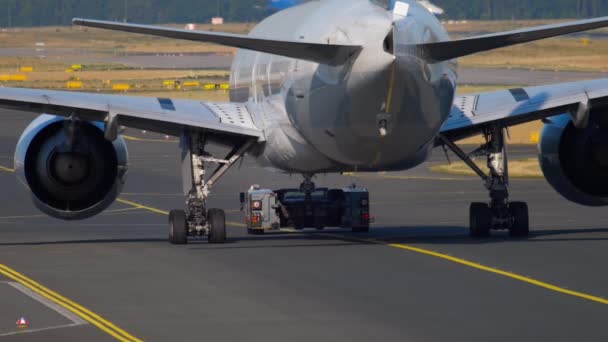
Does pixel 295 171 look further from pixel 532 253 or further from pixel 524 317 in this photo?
pixel 524 317

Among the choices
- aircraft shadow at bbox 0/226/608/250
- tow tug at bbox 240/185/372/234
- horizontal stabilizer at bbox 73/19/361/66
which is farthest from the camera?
tow tug at bbox 240/185/372/234

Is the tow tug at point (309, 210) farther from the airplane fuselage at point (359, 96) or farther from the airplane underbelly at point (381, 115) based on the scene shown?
the airplane underbelly at point (381, 115)

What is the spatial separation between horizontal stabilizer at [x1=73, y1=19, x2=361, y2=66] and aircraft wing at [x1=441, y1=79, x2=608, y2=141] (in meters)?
6.55

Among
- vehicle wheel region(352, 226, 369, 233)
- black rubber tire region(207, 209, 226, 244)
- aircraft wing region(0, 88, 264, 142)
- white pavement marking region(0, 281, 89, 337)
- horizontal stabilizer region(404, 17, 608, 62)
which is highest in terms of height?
horizontal stabilizer region(404, 17, 608, 62)

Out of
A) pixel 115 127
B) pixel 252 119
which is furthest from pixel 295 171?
pixel 115 127

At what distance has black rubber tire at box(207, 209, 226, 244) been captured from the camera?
35469mm

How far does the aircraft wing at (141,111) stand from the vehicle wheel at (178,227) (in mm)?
2161

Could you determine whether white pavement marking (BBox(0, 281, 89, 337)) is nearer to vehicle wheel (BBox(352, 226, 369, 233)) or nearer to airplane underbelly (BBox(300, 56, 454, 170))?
airplane underbelly (BBox(300, 56, 454, 170))

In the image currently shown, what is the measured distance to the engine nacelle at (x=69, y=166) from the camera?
36.4 m

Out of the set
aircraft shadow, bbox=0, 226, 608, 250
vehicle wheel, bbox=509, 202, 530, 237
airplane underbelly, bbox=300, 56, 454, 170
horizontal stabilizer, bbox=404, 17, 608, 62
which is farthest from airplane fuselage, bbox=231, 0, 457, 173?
vehicle wheel, bbox=509, 202, 530, 237

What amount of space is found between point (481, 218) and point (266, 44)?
27.5 feet

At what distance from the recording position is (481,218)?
120 feet

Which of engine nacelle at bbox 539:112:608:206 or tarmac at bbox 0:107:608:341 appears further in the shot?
engine nacelle at bbox 539:112:608:206

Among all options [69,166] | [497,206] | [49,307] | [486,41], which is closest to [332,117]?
[486,41]
